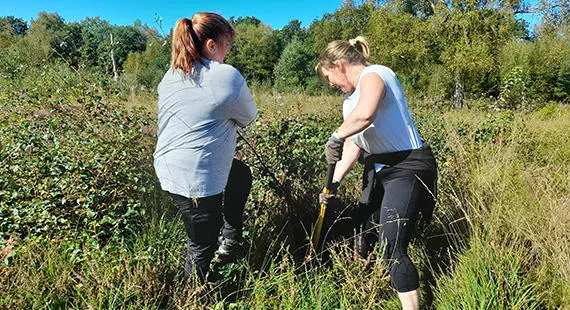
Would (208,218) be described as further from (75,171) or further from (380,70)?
(75,171)

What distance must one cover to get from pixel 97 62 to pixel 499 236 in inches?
170

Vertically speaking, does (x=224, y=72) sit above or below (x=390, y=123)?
above

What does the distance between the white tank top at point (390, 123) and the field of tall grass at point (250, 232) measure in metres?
0.66

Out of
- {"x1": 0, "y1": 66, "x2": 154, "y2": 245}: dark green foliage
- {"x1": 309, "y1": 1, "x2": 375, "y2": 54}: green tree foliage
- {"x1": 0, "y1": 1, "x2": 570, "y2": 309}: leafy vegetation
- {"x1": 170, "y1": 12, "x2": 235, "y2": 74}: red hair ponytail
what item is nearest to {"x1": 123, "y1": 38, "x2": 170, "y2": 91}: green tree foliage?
{"x1": 0, "y1": 1, "x2": 570, "y2": 309}: leafy vegetation

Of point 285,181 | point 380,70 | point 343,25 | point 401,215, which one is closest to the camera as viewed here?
point 380,70

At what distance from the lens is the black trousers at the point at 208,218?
192cm

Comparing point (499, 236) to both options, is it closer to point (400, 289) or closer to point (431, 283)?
point (431, 283)

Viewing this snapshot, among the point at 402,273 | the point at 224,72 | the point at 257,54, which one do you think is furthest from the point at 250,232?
the point at 257,54

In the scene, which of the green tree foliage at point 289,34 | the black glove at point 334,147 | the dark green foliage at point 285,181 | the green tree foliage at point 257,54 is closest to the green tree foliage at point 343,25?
the green tree foliage at point 257,54

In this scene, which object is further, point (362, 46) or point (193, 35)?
point (362, 46)

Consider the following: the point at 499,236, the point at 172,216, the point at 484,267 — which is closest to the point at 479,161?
the point at 499,236

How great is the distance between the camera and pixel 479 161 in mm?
3781

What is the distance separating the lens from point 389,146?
2.07 m

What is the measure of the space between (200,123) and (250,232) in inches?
47.0
